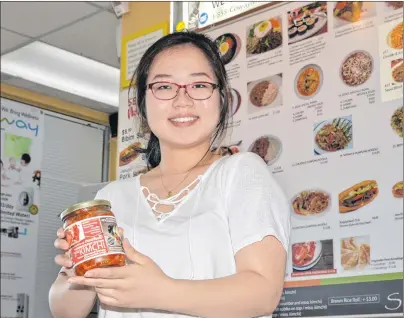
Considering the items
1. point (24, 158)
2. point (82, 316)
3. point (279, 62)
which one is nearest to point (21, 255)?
point (24, 158)

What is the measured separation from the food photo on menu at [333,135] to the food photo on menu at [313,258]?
301mm

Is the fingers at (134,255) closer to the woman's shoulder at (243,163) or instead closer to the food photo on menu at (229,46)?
the woman's shoulder at (243,163)

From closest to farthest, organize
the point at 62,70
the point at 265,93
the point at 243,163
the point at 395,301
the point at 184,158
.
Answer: the point at 243,163 < the point at 184,158 < the point at 395,301 < the point at 265,93 < the point at 62,70

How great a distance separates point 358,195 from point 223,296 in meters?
Answer: 1.28

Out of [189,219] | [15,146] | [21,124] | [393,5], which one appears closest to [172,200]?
[189,219]

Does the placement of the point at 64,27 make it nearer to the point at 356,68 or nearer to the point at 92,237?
the point at 356,68

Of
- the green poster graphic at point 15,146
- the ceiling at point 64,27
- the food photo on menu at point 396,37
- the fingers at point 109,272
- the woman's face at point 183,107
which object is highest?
the ceiling at point 64,27

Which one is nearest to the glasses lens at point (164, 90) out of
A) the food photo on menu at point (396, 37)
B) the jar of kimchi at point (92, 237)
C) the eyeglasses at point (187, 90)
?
the eyeglasses at point (187, 90)

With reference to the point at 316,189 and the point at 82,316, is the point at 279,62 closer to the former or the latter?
the point at 316,189

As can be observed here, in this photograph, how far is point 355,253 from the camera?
2.20m

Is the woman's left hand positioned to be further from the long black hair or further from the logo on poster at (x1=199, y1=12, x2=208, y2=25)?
the logo on poster at (x1=199, y1=12, x2=208, y2=25)

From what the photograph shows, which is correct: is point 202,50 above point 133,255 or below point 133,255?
above

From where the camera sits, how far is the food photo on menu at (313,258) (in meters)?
2.27

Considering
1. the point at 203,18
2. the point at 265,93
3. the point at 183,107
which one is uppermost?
the point at 203,18
